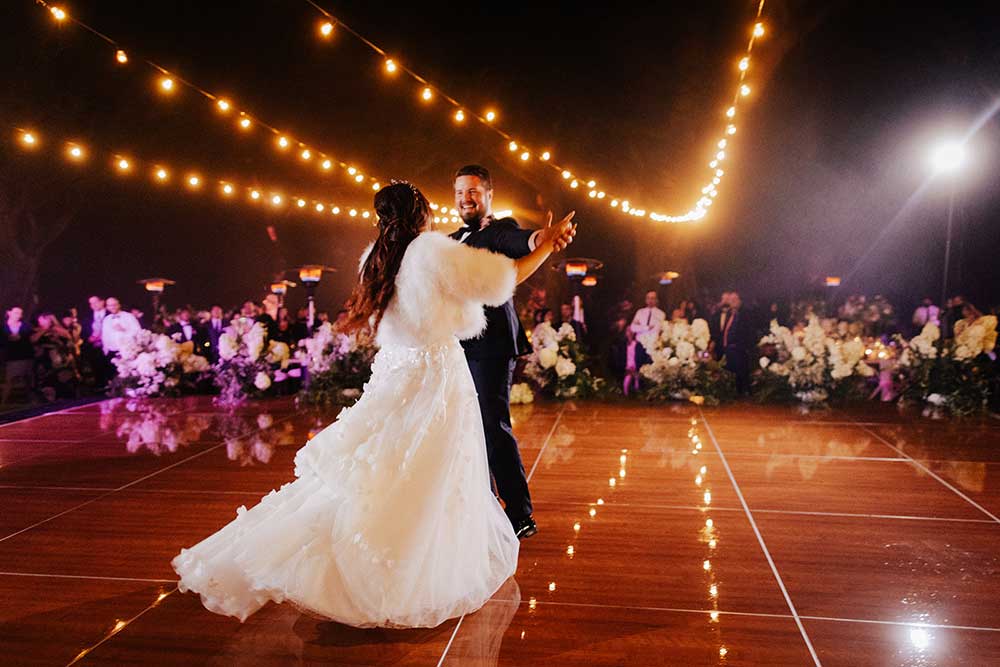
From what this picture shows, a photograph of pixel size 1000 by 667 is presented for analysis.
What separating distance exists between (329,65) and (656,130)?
18.5 ft

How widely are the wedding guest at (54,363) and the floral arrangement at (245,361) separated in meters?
3.12

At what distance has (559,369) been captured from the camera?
8102 mm

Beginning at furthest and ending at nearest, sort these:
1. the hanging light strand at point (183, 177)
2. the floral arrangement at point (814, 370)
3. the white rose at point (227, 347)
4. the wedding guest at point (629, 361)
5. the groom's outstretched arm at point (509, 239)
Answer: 1. the hanging light strand at point (183, 177)
2. the wedding guest at point (629, 361)
3. the white rose at point (227, 347)
4. the floral arrangement at point (814, 370)
5. the groom's outstretched arm at point (509, 239)

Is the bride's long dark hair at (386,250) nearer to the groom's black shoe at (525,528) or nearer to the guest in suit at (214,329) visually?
the groom's black shoe at (525,528)

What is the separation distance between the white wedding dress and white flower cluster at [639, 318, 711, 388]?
5.39m

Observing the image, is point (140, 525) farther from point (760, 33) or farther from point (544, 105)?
point (544, 105)

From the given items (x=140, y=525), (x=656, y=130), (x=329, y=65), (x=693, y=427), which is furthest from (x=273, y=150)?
(x=140, y=525)

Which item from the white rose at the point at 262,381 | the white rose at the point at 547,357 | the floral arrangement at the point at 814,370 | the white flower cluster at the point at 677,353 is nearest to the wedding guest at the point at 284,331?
the white rose at the point at 262,381

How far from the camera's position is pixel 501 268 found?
274 centimetres

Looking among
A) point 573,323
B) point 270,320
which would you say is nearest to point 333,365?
point 270,320

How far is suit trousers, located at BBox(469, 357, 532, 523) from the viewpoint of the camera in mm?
3412

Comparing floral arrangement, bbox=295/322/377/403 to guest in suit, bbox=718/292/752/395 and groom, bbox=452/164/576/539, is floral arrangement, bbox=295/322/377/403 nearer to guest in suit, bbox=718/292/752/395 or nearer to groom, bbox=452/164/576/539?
guest in suit, bbox=718/292/752/395

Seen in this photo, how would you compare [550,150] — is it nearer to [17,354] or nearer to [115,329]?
[115,329]

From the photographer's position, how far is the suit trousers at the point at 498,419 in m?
3.41
